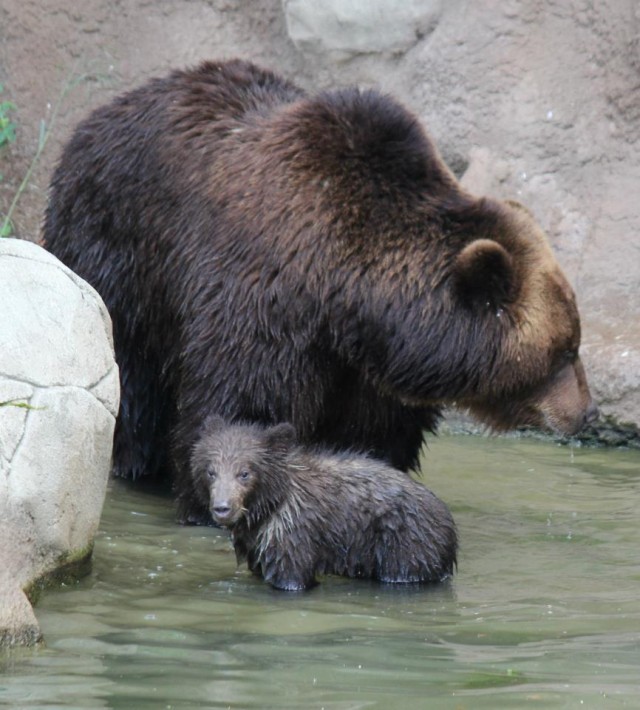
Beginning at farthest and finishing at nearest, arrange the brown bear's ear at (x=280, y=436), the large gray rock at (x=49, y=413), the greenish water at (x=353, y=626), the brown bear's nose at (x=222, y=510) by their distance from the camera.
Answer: the brown bear's ear at (x=280, y=436)
the brown bear's nose at (x=222, y=510)
the large gray rock at (x=49, y=413)
the greenish water at (x=353, y=626)

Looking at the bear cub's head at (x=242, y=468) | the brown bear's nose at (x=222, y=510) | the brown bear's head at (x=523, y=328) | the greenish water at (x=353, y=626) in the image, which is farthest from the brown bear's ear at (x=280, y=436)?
the brown bear's head at (x=523, y=328)

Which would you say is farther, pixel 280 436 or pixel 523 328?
pixel 523 328

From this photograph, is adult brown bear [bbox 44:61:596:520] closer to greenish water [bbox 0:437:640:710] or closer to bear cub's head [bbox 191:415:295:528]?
bear cub's head [bbox 191:415:295:528]

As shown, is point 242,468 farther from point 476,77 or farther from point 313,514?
point 476,77

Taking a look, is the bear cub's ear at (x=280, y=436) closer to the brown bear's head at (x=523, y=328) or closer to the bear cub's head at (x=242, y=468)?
the bear cub's head at (x=242, y=468)

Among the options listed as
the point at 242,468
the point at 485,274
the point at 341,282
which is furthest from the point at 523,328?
the point at 242,468

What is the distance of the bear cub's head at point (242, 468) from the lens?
6809 millimetres

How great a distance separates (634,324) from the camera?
10906mm

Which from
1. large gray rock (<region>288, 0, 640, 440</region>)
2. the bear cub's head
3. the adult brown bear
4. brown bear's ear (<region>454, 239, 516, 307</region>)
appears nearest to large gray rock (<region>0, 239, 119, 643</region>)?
the bear cub's head

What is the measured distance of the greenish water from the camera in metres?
4.99

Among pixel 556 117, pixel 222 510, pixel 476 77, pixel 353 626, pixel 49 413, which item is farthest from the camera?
pixel 476 77

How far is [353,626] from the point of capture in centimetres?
609

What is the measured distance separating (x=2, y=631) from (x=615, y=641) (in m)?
2.38

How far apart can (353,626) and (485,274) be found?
7.11 ft
